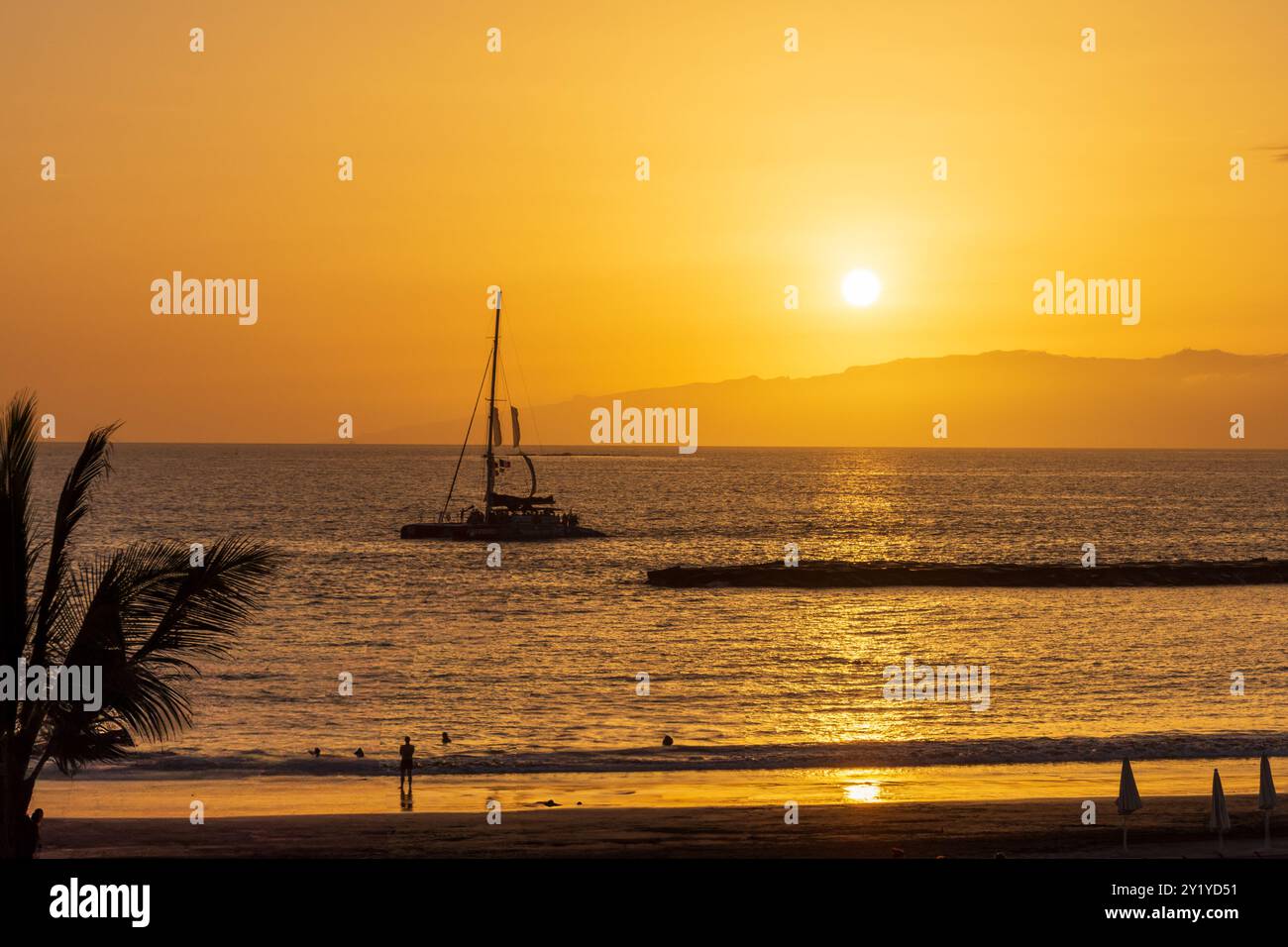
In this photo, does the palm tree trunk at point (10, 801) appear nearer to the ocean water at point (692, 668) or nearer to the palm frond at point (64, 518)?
the palm frond at point (64, 518)

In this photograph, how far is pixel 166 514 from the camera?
151m

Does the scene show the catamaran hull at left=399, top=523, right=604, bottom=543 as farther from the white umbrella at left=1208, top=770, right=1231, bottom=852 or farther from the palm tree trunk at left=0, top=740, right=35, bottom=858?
the palm tree trunk at left=0, top=740, right=35, bottom=858

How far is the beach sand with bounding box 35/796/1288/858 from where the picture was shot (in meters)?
20.2

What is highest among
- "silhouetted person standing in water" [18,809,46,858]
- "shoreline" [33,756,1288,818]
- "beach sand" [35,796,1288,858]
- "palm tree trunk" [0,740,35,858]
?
"palm tree trunk" [0,740,35,858]

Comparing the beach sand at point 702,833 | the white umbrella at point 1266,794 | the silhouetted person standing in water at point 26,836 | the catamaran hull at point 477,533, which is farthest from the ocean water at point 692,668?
the silhouetted person standing in water at point 26,836

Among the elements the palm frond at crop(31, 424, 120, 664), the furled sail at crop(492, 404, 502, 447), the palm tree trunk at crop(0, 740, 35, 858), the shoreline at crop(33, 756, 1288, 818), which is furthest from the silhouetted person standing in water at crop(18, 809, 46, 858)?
the furled sail at crop(492, 404, 502, 447)

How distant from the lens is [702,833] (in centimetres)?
2236

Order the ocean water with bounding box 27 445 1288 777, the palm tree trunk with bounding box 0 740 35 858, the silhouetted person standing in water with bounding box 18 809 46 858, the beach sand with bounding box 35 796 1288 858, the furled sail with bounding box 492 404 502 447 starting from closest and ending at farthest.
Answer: the palm tree trunk with bounding box 0 740 35 858 < the silhouetted person standing in water with bounding box 18 809 46 858 < the beach sand with bounding box 35 796 1288 858 < the ocean water with bounding box 27 445 1288 777 < the furled sail with bounding box 492 404 502 447

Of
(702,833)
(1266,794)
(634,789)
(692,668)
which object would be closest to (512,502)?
(692,668)

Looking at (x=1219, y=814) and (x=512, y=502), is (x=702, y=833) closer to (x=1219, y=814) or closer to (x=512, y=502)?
(x=1219, y=814)

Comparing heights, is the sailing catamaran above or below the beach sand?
above

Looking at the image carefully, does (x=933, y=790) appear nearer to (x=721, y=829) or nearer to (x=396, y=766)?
(x=721, y=829)
